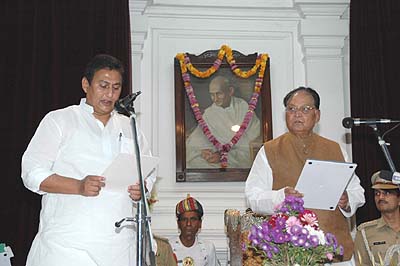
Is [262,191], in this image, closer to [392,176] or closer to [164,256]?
[392,176]

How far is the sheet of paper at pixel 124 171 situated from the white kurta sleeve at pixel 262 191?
815mm

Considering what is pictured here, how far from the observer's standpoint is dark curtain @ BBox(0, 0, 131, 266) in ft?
15.5

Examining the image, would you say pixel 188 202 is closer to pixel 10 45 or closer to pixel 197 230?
pixel 197 230

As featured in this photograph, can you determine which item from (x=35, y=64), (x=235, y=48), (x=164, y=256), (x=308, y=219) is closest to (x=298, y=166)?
(x=308, y=219)

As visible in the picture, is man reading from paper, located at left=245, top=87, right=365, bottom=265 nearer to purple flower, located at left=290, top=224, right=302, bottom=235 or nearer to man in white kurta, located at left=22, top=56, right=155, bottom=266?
man in white kurta, located at left=22, top=56, right=155, bottom=266

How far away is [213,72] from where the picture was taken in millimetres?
5305

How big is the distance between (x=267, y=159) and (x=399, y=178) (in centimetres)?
102

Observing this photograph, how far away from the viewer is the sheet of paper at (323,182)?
3.06m

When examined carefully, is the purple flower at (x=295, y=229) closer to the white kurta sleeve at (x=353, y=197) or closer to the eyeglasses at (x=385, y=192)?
the white kurta sleeve at (x=353, y=197)

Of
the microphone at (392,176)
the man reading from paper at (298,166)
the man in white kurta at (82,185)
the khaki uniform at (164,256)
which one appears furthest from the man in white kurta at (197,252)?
the microphone at (392,176)

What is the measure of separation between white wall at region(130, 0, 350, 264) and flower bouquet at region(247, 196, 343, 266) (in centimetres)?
279

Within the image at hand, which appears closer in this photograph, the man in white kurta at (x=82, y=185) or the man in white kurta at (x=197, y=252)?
the man in white kurta at (x=82, y=185)

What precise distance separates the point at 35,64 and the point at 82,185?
2.61 m

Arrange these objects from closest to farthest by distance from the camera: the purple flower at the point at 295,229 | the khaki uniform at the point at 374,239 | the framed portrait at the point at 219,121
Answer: the purple flower at the point at 295,229 < the khaki uniform at the point at 374,239 < the framed portrait at the point at 219,121
